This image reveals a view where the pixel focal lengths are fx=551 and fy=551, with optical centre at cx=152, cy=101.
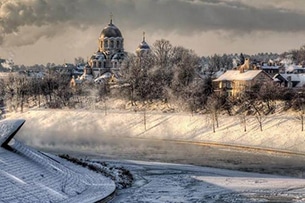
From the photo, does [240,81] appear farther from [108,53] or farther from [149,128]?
[108,53]

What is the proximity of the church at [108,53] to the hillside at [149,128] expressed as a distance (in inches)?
1821

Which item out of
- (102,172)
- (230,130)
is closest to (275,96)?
(230,130)

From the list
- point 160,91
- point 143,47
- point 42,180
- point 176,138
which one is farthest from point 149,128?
point 143,47

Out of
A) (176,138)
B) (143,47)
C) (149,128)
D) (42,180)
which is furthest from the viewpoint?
(143,47)

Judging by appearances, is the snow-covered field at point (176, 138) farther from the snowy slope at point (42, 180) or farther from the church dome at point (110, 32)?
the church dome at point (110, 32)

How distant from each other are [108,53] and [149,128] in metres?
69.5

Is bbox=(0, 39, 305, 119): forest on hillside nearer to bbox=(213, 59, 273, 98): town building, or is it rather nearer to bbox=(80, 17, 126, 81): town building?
bbox=(213, 59, 273, 98): town building

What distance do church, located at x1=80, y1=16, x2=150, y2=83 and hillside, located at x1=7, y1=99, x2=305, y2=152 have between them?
4626 centimetres

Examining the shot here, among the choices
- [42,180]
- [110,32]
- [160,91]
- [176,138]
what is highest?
[110,32]

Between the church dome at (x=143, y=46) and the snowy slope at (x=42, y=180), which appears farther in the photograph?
the church dome at (x=143, y=46)

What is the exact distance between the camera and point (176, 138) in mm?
67875

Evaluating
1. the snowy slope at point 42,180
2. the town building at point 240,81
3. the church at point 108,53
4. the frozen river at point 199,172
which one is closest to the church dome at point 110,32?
the church at point 108,53

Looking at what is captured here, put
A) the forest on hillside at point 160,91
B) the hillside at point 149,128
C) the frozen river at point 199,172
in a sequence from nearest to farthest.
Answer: the frozen river at point 199,172 < the hillside at point 149,128 < the forest on hillside at point 160,91

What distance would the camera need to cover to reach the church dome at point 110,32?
5546 inches
